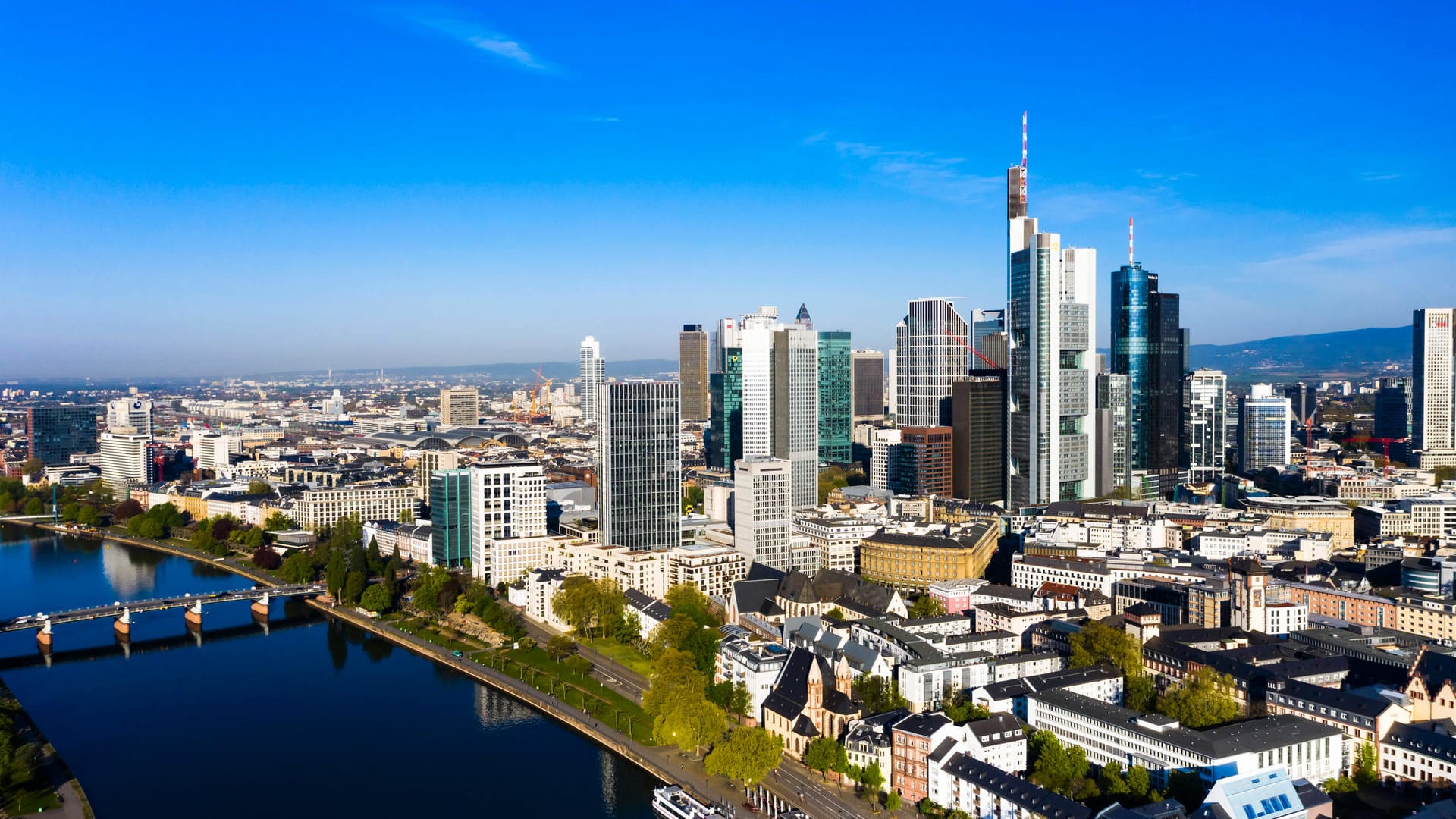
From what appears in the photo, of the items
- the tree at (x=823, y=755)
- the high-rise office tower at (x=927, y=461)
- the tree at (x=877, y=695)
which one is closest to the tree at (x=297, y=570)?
the tree at (x=877, y=695)

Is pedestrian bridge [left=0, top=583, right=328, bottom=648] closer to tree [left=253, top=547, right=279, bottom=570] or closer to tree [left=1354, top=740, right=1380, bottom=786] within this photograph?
tree [left=253, top=547, right=279, bottom=570]

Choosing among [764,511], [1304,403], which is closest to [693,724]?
[764,511]

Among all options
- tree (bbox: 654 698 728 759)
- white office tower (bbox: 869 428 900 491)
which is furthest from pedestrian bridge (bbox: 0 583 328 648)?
white office tower (bbox: 869 428 900 491)

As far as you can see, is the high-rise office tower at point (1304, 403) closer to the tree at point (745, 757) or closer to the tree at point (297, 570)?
the tree at point (297, 570)

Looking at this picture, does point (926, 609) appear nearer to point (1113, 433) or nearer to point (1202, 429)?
point (1113, 433)

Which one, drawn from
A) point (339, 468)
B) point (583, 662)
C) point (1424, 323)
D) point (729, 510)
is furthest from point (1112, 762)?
point (1424, 323)

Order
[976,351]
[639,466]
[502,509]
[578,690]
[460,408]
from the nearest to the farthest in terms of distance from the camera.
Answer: [578,690] < [639,466] < [502,509] < [976,351] < [460,408]
